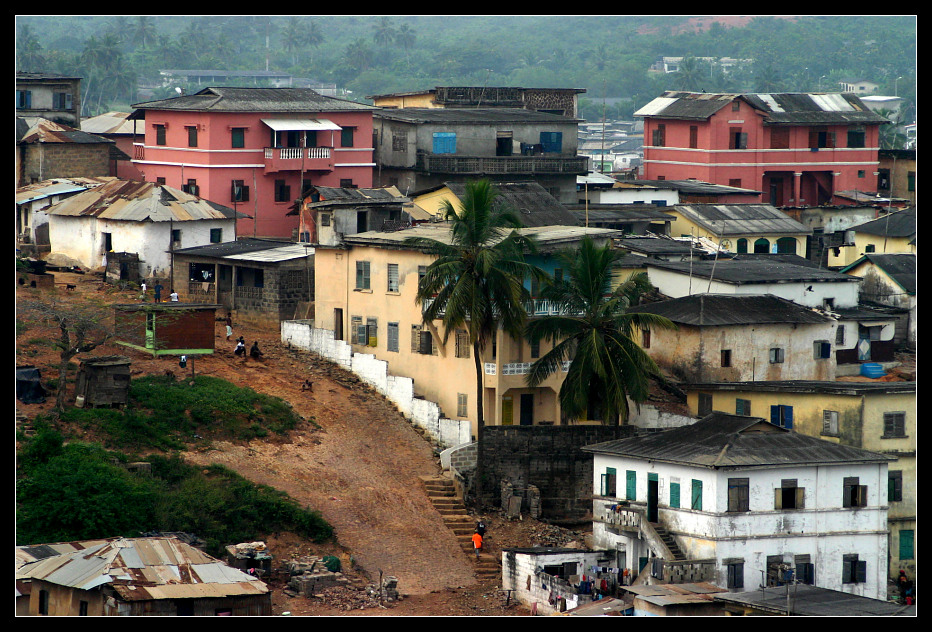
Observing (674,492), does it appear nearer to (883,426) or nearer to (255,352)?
(883,426)

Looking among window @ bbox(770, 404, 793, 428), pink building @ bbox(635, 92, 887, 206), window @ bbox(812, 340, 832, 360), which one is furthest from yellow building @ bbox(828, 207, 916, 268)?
window @ bbox(770, 404, 793, 428)

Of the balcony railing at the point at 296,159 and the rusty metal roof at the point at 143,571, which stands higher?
the balcony railing at the point at 296,159

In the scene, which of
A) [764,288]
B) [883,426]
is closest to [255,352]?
[764,288]

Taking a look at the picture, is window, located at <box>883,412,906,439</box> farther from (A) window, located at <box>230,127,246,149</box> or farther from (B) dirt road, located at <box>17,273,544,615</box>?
(A) window, located at <box>230,127,246,149</box>

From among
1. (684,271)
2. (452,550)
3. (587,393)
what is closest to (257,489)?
(452,550)

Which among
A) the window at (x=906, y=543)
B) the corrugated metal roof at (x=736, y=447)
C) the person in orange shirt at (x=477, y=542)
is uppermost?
the corrugated metal roof at (x=736, y=447)

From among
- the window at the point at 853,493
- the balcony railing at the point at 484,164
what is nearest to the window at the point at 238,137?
the balcony railing at the point at 484,164

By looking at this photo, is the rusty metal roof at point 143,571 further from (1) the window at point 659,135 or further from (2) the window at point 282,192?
(1) the window at point 659,135
